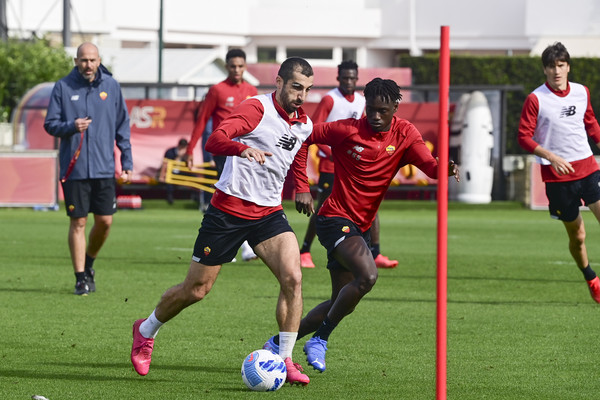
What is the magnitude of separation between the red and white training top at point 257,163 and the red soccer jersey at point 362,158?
1.41 feet

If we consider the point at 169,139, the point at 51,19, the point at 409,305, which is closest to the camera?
the point at 409,305

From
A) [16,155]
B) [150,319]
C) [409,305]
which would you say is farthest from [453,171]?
[16,155]

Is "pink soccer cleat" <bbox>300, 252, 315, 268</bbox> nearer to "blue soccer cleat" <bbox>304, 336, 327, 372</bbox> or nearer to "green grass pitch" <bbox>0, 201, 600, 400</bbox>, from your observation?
"green grass pitch" <bbox>0, 201, 600, 400</bbox>

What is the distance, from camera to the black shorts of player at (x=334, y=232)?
799 centimetres

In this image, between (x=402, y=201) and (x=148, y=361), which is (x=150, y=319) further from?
(x=402, y=201)

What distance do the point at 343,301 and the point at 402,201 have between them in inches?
831

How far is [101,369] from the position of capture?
25.6ft

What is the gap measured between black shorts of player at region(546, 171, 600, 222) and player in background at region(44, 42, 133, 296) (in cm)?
389

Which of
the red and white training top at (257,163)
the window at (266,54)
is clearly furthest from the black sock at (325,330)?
the window at (266,54)

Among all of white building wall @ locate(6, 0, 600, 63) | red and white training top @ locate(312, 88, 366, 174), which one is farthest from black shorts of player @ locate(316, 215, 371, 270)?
white building wall @ locate(6, 0, 600, 63)

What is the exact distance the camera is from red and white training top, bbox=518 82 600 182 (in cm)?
1123

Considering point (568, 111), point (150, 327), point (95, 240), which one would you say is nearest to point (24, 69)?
point (95, 240)

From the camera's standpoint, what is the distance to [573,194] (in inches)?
445

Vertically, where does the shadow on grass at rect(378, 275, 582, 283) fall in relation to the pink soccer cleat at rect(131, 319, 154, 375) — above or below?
below
